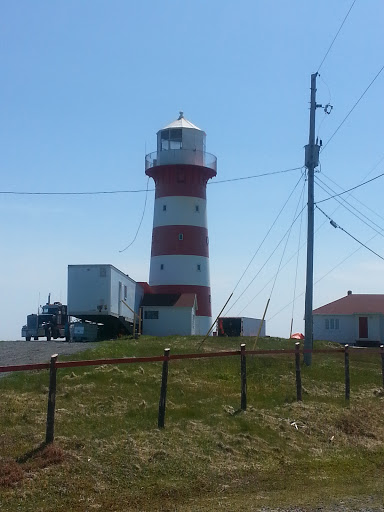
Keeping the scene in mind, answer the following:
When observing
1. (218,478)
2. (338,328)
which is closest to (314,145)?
(218,478)

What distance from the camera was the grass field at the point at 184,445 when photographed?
33.4 ft

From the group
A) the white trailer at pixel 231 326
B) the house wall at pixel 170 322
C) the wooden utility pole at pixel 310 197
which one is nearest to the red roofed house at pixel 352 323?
the white trailer at pixel 231 326

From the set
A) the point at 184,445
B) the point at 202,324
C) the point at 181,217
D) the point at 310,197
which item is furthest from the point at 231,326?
the point at 184,445

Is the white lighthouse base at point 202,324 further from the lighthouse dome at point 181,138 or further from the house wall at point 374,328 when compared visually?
the house wall at point 374,328

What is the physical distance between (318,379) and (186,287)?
24077 millimetres

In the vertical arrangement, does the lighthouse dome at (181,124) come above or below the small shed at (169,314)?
above

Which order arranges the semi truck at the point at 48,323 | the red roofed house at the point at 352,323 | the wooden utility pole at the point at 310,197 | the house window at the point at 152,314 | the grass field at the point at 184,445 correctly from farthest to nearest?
1. the red roofed house at the point at 352,323
2. the house window at the point at 152,314
3. the semi truck at the point at 48,323
4. the wooden utility pole at the point at 310,197
5. the grass field at the point at 184,445

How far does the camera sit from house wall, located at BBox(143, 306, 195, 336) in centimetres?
4356

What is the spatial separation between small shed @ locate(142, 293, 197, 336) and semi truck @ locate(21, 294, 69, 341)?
16.6ft

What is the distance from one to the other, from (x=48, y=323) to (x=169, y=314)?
7.27 meters

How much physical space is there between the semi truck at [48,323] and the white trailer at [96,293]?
77.5 inches

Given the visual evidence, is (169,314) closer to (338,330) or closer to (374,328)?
(338,330)

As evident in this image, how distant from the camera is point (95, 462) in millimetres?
11148

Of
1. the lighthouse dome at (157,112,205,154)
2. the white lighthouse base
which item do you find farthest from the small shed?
the lighthouse dome at (157,112,205,154)
